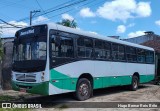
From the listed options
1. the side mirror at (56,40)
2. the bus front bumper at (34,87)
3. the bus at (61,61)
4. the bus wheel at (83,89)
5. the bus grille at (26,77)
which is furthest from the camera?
the bus wheel at (83,89)

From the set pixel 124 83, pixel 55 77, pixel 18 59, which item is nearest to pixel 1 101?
pixel 18 59

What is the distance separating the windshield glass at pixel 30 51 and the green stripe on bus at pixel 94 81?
786mm

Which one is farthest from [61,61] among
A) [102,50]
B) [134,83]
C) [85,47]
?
[134,83]

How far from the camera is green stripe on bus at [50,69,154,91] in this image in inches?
444

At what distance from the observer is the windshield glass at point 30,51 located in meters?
11.1

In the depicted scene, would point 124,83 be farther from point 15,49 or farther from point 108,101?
point 15,49

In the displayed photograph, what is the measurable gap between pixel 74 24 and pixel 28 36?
19.2m

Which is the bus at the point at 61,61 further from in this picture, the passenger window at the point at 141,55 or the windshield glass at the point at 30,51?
the passenger window at the point at 141,55

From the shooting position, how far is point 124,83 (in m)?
16.7

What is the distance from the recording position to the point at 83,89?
12.9m

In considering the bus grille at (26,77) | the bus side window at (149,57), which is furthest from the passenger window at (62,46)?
the bus side window at (149,57)

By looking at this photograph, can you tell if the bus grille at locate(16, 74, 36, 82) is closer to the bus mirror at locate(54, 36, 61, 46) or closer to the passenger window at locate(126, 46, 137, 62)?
the bus mirror at locate(54, 36, 61, 46)

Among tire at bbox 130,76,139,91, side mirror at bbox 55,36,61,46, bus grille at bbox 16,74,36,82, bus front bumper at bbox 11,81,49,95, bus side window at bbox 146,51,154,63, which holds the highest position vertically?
side mirror at bbox 55,36,61,46

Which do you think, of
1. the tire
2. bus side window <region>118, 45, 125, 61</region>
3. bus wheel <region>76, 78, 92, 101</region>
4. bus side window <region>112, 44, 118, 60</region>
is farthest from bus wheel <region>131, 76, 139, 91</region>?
bus wheel <region>76, 78, 92, 101</region>
